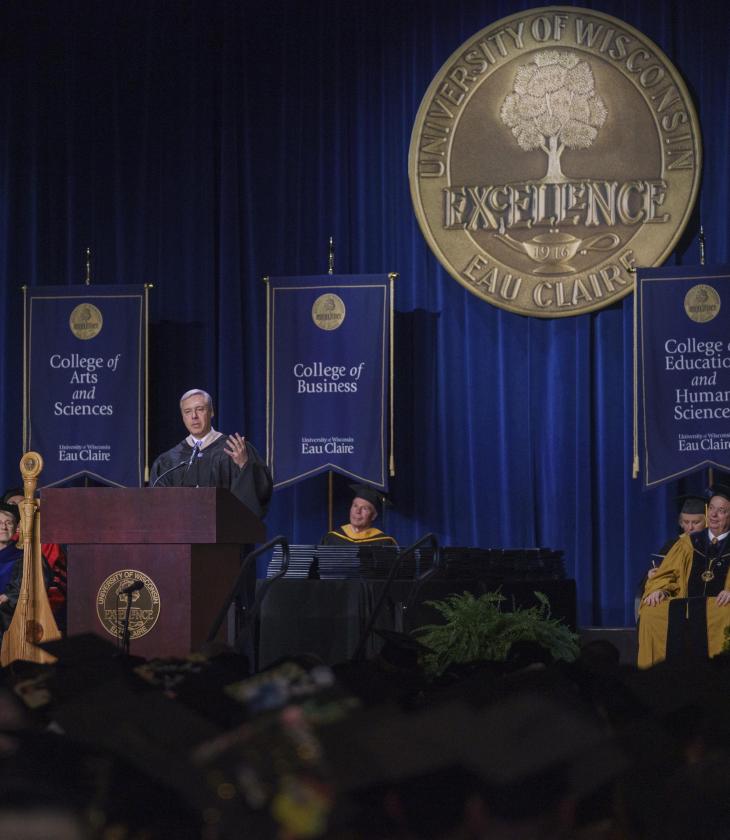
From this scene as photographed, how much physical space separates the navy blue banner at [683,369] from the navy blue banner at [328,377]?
173 cm

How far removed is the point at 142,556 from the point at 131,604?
0.51ft

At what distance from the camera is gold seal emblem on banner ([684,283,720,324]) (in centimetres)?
809

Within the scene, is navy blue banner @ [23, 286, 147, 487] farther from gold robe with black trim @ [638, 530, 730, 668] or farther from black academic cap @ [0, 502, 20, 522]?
gold robe with black trim @ [638, 530, 730, 668]

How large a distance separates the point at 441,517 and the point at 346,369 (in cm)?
129

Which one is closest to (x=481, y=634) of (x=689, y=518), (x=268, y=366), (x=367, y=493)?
(x=689, y=518)

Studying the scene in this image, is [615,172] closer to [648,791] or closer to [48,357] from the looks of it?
[48,357]

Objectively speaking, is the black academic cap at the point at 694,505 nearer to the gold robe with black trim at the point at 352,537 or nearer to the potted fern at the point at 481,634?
the gold robe with black trim at the point at 352,537

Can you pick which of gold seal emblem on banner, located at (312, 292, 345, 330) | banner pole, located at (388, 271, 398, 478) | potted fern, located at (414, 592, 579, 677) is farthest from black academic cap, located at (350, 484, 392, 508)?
potted fern, located at (414, 592, 579, 677)

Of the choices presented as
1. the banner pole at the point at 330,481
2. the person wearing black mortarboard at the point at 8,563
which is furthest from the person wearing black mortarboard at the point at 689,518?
the person wearing black mortarboard at the point at 8,563

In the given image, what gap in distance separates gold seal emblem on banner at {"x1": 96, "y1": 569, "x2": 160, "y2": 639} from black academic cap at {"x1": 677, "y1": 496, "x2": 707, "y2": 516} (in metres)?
4.83

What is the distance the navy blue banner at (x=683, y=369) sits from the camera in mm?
8008

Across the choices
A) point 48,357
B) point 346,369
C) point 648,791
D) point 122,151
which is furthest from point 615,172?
point 648,791

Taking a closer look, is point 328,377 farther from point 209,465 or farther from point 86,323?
point 86,323

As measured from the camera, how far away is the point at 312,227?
29.7 feet
